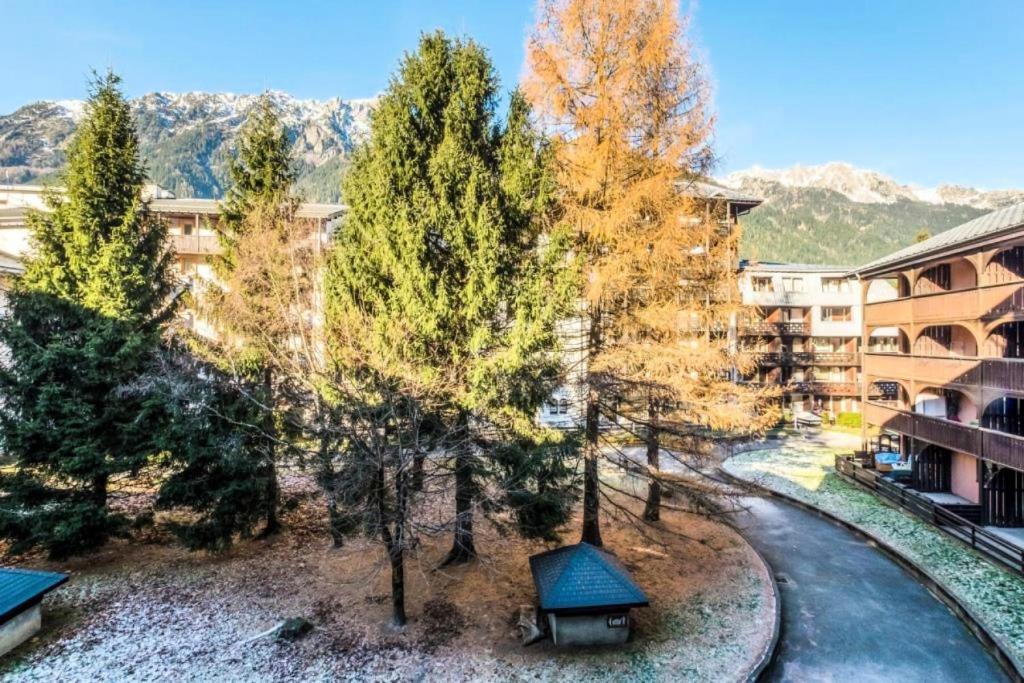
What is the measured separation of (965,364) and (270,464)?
22986 millimetres

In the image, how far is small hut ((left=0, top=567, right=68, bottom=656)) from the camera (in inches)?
402

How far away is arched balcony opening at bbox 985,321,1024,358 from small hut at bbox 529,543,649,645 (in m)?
17.0

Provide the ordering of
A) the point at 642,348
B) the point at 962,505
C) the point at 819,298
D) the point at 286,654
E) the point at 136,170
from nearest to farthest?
the point at 286,654 < the point at 642,348 < the point at 136,170 < the point at 962,505 < the point at 819,298

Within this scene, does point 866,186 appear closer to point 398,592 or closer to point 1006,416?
point 1006,416

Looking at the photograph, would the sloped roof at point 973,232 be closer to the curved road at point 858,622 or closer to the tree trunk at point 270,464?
the curved road at point 858,622

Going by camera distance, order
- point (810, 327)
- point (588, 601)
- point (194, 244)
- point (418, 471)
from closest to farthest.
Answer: point (588, 601) → point (418, 471) → point (194, 244) → point (810, 327)

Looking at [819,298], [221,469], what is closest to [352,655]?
[221,469]

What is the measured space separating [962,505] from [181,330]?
26.8m

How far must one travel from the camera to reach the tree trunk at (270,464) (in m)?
14.5

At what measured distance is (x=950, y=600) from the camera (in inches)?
484

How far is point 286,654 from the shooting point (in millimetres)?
10156

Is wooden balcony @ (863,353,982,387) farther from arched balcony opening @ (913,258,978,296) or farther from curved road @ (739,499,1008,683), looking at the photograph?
curved road @ (739,499,1008,683)

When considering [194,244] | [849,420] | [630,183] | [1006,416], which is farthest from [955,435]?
[194,244]

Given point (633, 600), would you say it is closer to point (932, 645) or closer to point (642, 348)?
point (642, 348)
